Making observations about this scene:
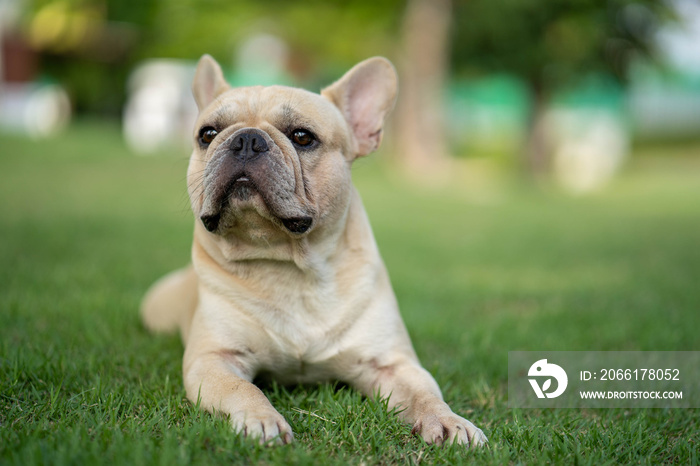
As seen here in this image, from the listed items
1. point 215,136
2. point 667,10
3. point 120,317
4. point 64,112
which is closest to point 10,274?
point 120,317

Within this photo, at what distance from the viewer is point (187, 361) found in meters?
3.39

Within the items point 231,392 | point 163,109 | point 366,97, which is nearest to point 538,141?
point 163,109

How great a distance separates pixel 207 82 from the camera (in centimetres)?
422

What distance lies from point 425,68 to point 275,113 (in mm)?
15743

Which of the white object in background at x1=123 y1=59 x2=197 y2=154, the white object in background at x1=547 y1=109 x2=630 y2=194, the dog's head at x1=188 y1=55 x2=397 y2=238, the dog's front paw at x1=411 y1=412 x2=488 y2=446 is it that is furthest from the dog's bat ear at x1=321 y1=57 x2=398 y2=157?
the white object in background at x1=123 y1=59 x2=197 y2=154

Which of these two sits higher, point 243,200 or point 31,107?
point 31,107

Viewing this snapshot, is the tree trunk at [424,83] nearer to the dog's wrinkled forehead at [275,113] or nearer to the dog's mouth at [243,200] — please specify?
the dog's wrinkled forehead at [275,113]

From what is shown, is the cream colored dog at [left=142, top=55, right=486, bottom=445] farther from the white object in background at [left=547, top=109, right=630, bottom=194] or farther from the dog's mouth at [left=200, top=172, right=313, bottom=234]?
the white object in background at [left=547, top=109, right=630, bottom=194]

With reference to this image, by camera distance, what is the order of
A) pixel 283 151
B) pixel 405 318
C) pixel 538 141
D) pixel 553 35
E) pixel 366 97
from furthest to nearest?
pixel 538 141
pixel 553 35
pixel 405 318
pixel 366 97
pixel 283 151

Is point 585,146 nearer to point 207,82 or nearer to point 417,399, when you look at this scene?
point 207,82

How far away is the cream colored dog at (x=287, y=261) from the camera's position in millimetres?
3242

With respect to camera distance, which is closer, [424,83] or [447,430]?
[447,430]

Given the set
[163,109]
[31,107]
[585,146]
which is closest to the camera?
[585,146]

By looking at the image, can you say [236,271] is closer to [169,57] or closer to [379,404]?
[379,404]
